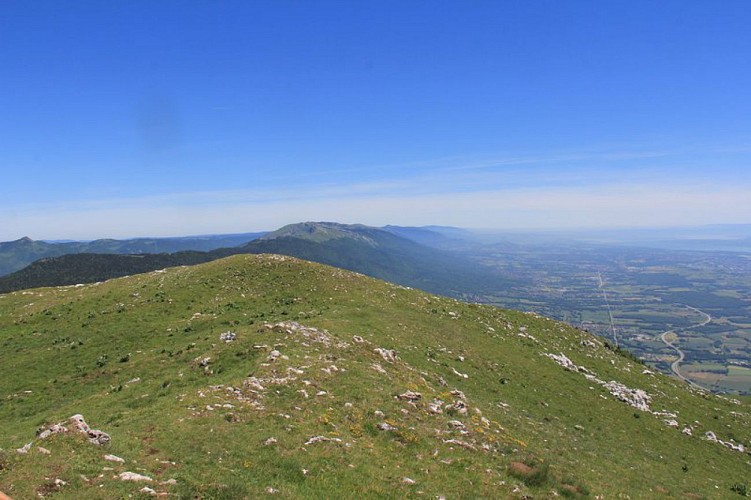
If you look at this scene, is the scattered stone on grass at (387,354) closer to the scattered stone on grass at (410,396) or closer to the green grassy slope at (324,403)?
the green grassy slope at (324,403)

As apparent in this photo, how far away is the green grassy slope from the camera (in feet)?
54.4

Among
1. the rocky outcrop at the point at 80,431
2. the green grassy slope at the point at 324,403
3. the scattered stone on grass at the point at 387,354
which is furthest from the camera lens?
the scattered stone on grass at the point at 387,354

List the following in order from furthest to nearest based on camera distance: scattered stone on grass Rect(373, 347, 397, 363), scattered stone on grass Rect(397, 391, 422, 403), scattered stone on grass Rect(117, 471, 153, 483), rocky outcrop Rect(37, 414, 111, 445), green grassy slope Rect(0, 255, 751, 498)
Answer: scattered stone on grass Rect(373, 347, 397, 363), scattered stone on grass Rect(397, 391, 422, 403), rocky outcrop Rect(37, 414, 111, 445), green grassy slope Rect(0, 255, 751, 498), scattered stone on grass Rect(117, 471, 153, 483)

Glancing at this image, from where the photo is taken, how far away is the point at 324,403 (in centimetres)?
2325

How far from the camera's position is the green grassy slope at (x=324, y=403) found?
653 inches

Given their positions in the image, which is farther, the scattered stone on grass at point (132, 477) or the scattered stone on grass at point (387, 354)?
the scattered stone on grass at point (387, 354)

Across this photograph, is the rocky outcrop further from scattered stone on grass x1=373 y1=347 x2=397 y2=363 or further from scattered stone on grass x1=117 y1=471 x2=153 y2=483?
scattered stone on grass x1=373 y1=347 x2=397 y2=363

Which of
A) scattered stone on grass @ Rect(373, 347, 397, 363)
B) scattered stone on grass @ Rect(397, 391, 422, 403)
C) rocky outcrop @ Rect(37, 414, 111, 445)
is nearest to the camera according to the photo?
rocky outcrop @ Rect(37, 414, 111, 445)

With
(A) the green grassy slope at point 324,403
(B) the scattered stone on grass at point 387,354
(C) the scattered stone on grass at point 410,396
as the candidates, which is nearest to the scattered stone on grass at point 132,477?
(A) the green grassy slope at point 324,403

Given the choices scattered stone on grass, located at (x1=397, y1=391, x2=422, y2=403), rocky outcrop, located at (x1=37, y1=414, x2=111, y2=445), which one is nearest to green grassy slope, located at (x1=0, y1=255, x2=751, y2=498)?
rocky outcrop, located at (x1=37, y1=414, x2=111, y2=445)

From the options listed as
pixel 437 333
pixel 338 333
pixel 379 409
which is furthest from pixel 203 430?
pixel 437 333

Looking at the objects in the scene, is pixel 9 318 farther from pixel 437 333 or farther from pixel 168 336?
pixel 437 333

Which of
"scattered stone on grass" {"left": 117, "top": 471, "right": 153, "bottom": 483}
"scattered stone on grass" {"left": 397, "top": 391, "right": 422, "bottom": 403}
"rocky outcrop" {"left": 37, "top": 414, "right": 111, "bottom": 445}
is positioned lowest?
"scattered stone on grass" {"left": 397, "top": 391, "right": 422, "bottom": 403}

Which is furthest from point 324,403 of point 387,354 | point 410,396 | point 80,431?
point 387,354
